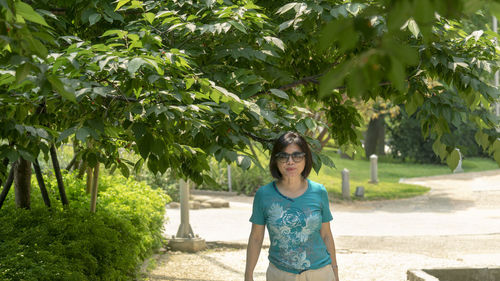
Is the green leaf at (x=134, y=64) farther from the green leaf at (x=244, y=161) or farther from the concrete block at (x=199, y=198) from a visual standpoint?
the concrete block at (x=199, y=198)

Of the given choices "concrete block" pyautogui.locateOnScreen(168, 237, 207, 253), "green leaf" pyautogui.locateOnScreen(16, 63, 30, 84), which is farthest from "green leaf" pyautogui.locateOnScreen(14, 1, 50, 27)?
"concrete block" pyautogui.locateOnScreen(168, 237, 207, 253)

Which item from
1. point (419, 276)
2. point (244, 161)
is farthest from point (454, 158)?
point (419, 276)

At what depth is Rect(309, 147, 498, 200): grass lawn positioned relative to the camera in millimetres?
21625

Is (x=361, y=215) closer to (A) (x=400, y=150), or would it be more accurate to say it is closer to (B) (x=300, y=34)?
(B) (x=300, y=34)

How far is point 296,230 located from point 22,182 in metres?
4.13

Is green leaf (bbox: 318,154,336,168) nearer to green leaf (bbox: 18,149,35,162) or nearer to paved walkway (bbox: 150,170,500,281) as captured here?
green leaf (bbox: 18,149,35,162)

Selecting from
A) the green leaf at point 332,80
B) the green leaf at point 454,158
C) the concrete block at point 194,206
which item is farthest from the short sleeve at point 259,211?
the concrete block at point 194,206

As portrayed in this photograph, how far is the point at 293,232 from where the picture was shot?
160 inches

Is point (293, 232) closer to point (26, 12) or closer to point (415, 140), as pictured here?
point (26, 12)

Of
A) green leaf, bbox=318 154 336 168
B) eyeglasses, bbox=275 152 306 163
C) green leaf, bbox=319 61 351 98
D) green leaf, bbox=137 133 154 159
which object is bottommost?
green leaf, bbox=318 154 336 168

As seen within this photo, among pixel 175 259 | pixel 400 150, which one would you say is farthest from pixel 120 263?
pixel 400 150

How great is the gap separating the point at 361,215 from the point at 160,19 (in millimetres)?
12943

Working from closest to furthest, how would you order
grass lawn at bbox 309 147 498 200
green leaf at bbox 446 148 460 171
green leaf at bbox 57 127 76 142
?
→ 1. green leaf at bbox 57 127 76 142
2. green leaf at bbox 446 148 460 171
3. grass lawn at bbox 309 147 498 200

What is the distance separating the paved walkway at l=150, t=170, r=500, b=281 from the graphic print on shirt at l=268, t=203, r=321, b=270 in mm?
Result: 5414
